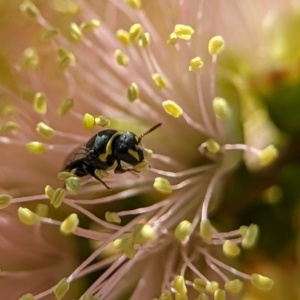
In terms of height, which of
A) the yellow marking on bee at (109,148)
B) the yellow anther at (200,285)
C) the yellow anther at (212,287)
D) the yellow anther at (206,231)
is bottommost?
the yellow anther at (200,285)

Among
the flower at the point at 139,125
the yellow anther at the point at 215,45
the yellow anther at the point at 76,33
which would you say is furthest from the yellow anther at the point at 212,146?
the yellow anther at the point at 76,33

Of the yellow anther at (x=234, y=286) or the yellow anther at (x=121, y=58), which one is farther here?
the yellow anther at (x=121, y=58)

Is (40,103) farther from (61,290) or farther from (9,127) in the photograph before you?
(61,290)

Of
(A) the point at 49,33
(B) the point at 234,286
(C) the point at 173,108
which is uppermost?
Result: (A) the point at 49,33

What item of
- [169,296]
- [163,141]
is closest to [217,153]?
[163,141]

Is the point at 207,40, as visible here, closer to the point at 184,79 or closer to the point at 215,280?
the point at 184,79

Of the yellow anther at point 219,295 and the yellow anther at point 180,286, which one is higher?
the yellow anther at point 180,286

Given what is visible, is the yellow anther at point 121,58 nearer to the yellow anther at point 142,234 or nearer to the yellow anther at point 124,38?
the yellow anther at point 124,38

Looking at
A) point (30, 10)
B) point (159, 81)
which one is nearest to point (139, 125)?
point (159, 81)
